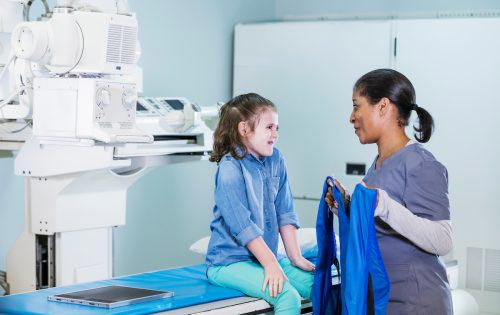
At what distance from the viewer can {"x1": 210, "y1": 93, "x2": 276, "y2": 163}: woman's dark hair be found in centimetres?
296

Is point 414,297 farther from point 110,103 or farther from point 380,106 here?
point 110,103

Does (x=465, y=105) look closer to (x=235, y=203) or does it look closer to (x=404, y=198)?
(x=235, y=203)

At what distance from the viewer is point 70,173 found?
3379 millimetres

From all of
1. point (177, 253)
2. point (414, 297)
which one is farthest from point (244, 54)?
point (414, 297)

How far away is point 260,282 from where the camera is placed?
9.25 feet

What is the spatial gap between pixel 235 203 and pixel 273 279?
285 millimetres

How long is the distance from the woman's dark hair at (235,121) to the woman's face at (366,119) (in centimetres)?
46

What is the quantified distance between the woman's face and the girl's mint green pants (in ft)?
1.94

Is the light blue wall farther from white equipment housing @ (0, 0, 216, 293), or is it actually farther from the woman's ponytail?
the woman's ponytail

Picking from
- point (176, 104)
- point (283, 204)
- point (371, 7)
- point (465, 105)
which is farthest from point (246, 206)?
point (371, 7)

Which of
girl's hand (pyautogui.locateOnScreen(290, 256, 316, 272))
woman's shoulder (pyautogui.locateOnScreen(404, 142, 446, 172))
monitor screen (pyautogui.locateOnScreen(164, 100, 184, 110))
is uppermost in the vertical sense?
monitor screen (pyautogui.locateOnScreen(164, 100, 184, 110))

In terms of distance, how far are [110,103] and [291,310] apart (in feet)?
2.91

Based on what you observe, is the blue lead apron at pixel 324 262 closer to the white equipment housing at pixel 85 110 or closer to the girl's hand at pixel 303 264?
the girl's hand at pixel 303 264

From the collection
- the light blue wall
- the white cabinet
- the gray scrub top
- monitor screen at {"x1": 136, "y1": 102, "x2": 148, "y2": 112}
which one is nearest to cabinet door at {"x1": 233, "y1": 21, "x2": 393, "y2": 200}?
the white cabinet
